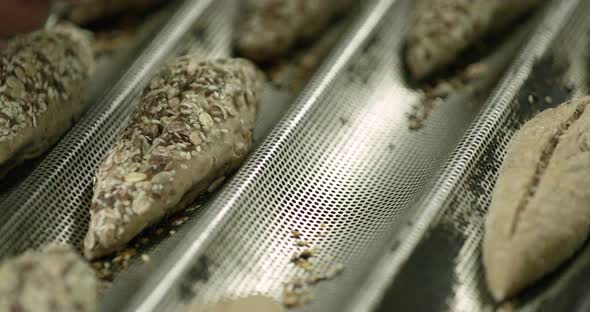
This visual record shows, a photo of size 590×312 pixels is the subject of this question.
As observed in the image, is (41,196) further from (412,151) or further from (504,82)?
(504,82)

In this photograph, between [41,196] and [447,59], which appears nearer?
[41,196]

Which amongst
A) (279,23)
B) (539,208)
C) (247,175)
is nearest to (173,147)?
(247,175)

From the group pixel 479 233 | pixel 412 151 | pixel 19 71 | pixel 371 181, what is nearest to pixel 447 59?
pixel 412 151

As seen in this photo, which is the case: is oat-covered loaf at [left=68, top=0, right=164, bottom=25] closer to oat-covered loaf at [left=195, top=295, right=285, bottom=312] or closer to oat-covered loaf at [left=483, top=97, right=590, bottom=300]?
oat-covered loaf at [left=195, top=295, right=285, bottom=312]

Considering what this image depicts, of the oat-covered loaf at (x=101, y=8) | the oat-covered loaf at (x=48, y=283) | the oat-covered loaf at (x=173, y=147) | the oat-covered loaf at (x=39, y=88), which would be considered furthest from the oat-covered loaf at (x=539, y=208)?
the oat-covered loaf at (x=101, y=8)

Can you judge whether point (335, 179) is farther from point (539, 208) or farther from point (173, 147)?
point (539, 208)
